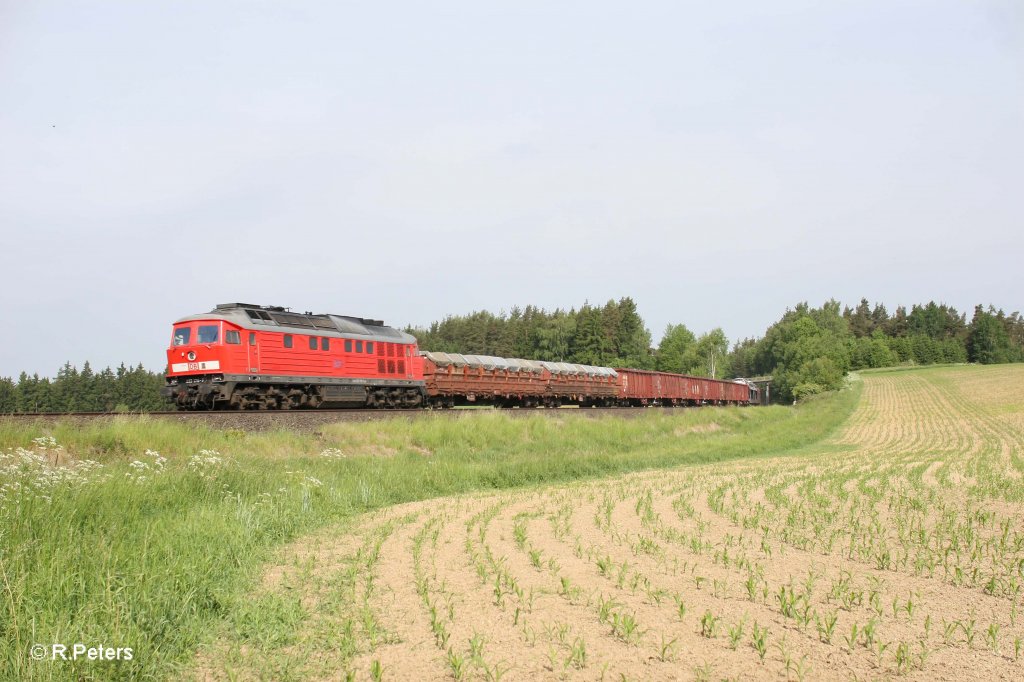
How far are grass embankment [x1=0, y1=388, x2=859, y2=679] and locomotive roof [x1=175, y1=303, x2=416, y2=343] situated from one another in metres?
5.15

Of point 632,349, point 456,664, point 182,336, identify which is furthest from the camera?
point 632,349

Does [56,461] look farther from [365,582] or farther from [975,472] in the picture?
[975,472]

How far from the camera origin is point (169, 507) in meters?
10.0

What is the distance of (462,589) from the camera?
7355 mm

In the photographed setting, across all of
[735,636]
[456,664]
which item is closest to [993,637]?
[735,636]

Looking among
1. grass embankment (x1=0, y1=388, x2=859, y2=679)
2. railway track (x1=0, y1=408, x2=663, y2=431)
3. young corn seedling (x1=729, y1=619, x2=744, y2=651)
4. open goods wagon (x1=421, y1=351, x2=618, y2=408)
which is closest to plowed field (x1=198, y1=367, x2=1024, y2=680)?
young corn seedling (x1=729, y1=619, x2=744, y2=651)

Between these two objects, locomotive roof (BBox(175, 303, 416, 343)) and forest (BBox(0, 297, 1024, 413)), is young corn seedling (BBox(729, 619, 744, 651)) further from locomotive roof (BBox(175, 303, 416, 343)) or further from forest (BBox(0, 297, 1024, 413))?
forest (BBox(0, 297, 1024, 413))

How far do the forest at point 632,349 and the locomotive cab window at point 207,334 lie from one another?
3935 centimetres

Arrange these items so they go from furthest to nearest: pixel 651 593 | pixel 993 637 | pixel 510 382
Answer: pixel 510 382 → pixel 651 593 → pixel 993 637

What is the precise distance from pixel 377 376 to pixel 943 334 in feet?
605

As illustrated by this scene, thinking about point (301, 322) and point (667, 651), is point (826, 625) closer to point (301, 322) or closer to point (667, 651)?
point (667, 651)

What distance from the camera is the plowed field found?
5.52 metres

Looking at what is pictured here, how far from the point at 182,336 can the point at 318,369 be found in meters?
4.82

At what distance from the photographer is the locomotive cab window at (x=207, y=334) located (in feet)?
75.9
